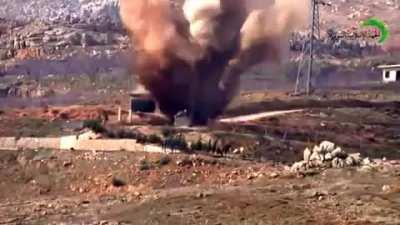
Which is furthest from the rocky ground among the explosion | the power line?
the explosion

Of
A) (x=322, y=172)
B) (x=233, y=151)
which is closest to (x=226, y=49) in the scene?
(x=233, y=151)

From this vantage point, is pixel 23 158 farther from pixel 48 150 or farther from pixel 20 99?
pixel 20 99

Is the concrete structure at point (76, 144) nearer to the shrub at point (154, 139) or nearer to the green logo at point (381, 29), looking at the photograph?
the shrub at point (154, 139)

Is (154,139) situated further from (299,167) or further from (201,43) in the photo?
(299,167)

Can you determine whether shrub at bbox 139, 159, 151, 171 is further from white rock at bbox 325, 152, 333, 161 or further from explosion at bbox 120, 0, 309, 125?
explosion at bbox 120, 0, 309, 125

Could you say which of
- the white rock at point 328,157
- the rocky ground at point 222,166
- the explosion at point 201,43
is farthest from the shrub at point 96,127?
the white rock at point 328,157

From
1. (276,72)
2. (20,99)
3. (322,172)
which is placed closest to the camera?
(322,172)
